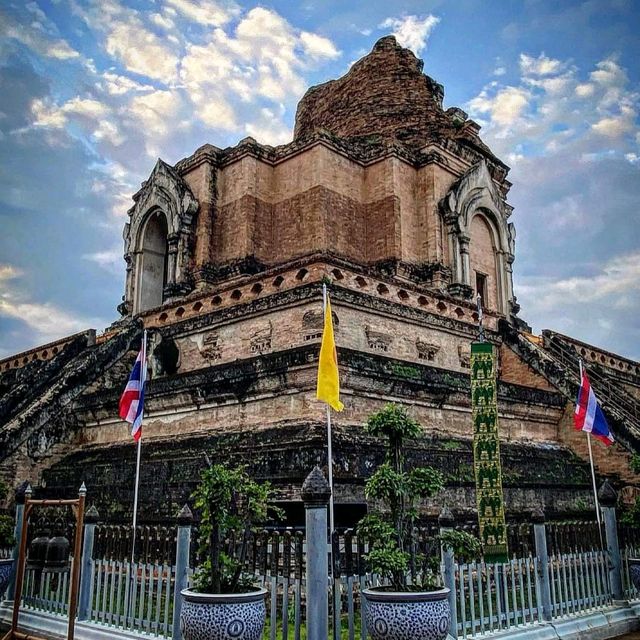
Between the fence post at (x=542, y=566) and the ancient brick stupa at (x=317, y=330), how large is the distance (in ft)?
9.00

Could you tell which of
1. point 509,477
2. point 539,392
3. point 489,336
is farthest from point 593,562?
point 489,336

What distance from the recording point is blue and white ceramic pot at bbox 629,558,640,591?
31.7 ft

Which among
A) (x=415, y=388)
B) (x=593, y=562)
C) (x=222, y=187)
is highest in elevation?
(x=222, y=187)

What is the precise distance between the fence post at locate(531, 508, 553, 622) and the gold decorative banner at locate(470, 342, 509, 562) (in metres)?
0.43

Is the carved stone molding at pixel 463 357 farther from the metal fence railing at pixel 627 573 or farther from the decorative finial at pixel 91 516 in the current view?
the decorative finial at pixel 91 516

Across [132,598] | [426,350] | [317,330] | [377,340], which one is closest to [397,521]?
[132,598]

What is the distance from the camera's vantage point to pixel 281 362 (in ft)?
43.4

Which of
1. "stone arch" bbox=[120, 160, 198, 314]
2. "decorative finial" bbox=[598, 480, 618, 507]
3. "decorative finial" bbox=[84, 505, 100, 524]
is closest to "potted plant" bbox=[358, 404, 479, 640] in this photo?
"decorative finial" bbox=[598, 480, 618, 507]

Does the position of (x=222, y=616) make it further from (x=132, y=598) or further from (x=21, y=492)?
(x=21, y=492)

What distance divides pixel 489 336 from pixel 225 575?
1416 cm

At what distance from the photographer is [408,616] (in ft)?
20.7

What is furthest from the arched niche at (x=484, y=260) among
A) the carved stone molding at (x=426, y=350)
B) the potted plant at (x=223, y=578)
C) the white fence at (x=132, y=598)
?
the potted plant at (x=223, y=578)

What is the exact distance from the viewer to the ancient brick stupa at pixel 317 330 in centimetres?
1298

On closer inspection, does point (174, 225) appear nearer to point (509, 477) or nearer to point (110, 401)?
point (110, 401)
